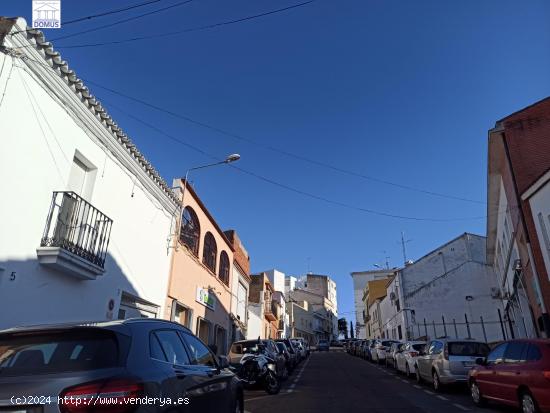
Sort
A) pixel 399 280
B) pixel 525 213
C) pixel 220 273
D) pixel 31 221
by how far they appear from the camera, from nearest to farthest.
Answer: pixel 31 221
pixel 525 213
pixel 220 273
pixel 399 280

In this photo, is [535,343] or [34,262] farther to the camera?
[34,262]

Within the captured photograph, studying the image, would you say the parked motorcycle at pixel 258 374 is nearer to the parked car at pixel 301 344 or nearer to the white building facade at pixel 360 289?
the parked car at pixel 301 344

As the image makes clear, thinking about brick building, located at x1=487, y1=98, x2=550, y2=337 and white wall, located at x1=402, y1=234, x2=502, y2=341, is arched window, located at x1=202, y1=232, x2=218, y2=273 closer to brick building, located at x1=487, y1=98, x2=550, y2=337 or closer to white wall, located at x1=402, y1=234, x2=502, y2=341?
brick building, located at x1=487, y1=98, x2=550, y2=337

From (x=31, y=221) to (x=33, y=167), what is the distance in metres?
1.14

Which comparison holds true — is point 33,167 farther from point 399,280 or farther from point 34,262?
point 399,280

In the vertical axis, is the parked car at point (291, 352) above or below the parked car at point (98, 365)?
above

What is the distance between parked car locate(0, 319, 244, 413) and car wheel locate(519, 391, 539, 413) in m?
6.13

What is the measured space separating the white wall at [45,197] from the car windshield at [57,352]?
16.8 ft

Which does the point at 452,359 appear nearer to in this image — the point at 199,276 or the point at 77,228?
the point at 77,228

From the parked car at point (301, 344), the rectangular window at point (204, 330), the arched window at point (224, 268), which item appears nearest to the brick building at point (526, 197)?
the parked car at point (301, 344)

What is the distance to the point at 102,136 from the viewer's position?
1185 centimetres

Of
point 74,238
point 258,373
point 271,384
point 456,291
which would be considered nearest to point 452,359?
point 271,384

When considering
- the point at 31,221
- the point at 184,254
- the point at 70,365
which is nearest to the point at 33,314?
the point at 31,221

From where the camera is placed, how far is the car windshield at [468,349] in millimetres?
12273
